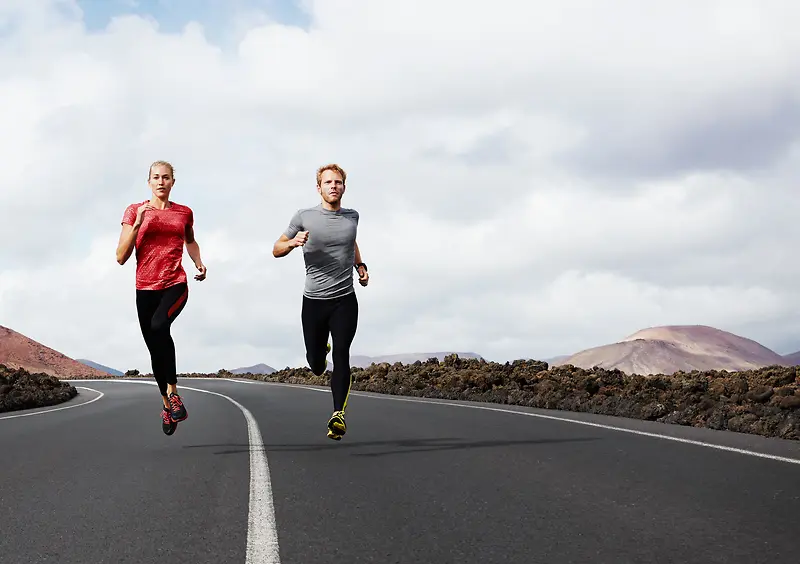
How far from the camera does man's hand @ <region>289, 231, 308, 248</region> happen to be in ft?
25.3

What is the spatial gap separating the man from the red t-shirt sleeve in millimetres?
1373

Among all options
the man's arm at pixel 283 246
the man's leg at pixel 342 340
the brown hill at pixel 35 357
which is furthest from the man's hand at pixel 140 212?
the brown hill at pixel 35 357

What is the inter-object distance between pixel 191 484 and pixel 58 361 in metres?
67.4

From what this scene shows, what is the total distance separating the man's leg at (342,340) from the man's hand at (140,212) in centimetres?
206

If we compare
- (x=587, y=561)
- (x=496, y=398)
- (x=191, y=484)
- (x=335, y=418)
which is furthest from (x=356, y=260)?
(x=496, y=398)

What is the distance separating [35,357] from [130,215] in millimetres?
65190

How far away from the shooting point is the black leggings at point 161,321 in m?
8.34

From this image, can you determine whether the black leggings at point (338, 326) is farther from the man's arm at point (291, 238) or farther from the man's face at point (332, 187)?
the man's face at point (332, 187)

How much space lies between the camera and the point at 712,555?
408 cm

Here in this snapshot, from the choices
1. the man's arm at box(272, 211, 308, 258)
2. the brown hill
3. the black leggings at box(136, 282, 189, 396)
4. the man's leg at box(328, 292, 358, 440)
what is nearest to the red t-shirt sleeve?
the black leggings at box(136, 282, 189, 396)

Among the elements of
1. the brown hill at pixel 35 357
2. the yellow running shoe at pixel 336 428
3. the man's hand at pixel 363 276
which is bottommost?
the yellow running shoe at pixel 336 428

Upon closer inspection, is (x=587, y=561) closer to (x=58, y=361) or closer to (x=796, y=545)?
(x=796, y=545)

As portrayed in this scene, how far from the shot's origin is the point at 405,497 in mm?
5566

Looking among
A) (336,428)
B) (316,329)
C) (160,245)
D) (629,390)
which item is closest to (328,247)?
(316,329)
